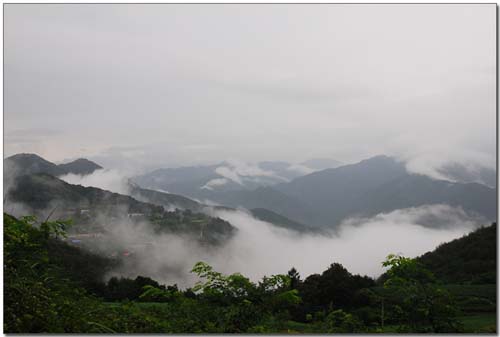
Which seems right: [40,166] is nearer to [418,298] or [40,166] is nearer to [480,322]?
[418,298]

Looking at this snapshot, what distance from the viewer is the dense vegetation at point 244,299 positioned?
3.82 metres

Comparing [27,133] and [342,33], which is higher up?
[342,33]

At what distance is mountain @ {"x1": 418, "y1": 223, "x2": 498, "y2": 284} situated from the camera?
163 inches

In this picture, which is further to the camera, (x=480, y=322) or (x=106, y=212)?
(x=106, y=212)

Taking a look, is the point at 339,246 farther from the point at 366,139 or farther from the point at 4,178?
the point at 4,178

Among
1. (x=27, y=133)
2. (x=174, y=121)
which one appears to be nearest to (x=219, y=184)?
(x=174, y=121)

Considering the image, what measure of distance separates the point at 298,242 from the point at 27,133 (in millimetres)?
2933

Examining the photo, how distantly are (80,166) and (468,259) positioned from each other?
13.1 ft

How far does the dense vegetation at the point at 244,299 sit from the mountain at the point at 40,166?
1.65ft

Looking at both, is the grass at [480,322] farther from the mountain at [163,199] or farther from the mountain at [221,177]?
the mountain at [163,199]

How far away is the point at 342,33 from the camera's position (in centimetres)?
436

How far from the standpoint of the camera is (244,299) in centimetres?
409

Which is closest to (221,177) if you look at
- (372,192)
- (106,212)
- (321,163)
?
(321,163)

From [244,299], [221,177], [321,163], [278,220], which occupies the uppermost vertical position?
[321,163]
